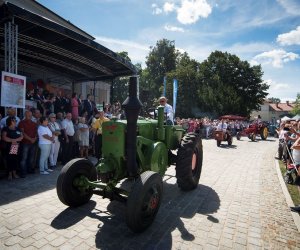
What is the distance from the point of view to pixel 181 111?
4247 centimetres

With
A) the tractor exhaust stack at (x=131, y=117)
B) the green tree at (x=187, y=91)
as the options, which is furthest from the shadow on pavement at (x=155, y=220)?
the green tree at (x=187, y=91)

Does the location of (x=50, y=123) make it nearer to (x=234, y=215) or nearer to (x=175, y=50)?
(x=234, y=215)

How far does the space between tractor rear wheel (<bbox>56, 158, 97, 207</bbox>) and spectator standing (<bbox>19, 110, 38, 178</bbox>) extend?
2.87 meters

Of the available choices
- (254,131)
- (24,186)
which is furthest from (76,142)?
(254,131)

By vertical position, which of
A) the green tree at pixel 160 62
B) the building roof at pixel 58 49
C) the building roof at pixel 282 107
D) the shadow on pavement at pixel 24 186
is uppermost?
the green tree at pixel 160 62

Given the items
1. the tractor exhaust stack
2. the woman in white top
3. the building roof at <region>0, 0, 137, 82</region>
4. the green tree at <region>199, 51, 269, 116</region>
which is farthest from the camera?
the green tree at <region>199, 51, 269, 116</region>

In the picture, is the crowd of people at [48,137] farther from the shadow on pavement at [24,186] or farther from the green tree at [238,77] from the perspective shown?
the green tree at [238,77]

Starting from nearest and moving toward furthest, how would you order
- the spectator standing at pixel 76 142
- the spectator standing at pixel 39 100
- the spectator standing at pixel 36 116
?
the spectator standing at pixel 36 116 < the spectator standing at pixel 76 142 < the spectator standing at pixel 39 100

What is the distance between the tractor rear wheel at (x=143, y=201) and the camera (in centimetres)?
349

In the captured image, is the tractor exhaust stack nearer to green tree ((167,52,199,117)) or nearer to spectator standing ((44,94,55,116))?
spectator standing ((44,94,55,116))

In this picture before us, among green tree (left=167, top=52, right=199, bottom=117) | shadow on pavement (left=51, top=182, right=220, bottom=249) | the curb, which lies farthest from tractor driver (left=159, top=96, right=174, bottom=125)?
green tree (left=167, top=52, right=199, bottom=117)

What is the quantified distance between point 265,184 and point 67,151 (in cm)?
625

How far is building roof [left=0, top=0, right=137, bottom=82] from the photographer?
24.2 ft

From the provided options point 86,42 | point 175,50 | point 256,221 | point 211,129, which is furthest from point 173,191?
point 175,50
